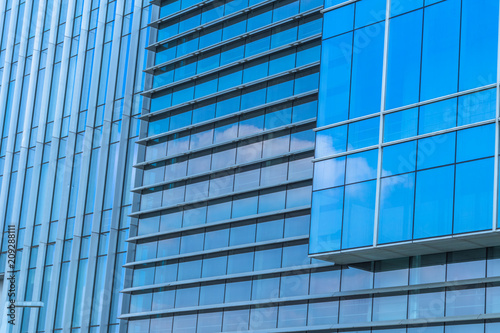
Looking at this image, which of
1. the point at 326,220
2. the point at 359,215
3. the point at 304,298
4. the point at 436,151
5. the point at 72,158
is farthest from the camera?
the point at 72,158

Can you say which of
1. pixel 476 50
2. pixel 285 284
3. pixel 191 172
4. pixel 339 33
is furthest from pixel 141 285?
pixel 476 50

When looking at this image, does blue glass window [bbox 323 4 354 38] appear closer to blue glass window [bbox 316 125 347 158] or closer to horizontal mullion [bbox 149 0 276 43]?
blue glass window [bbox 316 125 347 158]

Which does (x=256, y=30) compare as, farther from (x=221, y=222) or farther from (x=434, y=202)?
(x=434, y=202)

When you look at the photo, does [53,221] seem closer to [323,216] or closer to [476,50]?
[323,216]

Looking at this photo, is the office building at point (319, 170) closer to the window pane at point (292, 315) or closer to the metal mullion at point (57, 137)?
the window pane at point (292, 315)

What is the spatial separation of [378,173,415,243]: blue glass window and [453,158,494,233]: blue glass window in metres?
1.79

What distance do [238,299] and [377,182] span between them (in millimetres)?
10036

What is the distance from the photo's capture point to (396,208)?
3138 centimetres

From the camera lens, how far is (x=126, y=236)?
46094 millimetres

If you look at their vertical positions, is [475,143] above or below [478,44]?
below

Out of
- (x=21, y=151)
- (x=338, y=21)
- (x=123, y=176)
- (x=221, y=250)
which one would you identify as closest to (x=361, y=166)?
(x=338, y=21)

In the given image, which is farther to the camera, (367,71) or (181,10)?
(181,10)

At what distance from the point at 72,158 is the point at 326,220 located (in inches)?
845

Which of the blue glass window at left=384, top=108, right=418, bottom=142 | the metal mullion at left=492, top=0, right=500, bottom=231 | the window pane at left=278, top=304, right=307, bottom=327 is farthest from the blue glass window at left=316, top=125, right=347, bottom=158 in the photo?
the window pane at left=278, top=304, right=307, bottom=327
